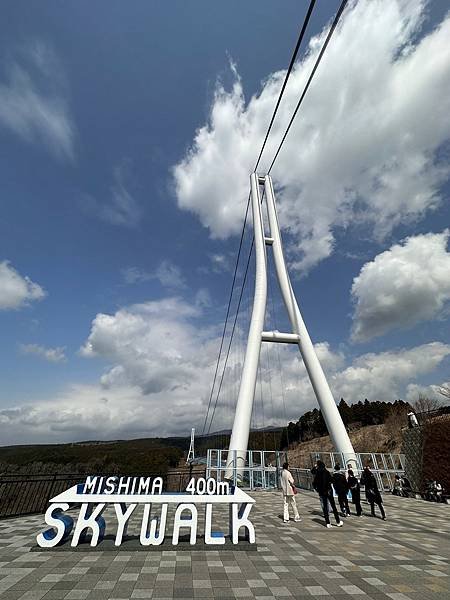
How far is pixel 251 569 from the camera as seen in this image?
4617mm

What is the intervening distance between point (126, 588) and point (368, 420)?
7669 cm

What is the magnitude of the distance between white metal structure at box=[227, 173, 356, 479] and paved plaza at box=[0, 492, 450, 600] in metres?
9.02

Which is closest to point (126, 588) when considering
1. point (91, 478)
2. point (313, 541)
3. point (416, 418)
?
point (313, 541)

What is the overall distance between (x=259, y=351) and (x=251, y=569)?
1359 centimetres

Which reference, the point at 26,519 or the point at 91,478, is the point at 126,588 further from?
the point at 26,519

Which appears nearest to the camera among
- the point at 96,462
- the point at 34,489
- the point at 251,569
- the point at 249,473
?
the point at 251,569

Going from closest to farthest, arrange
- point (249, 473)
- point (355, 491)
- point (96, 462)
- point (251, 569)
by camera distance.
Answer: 1. point (251, 569)
2. point (355, 491)
3. point (249, 473)
4. point (96, 462)

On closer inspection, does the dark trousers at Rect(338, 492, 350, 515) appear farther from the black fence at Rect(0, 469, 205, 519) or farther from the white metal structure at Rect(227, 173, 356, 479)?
the white metal structure at Rect(227, 173, 356, 479)

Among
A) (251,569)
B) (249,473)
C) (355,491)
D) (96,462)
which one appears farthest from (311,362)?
(96,462)

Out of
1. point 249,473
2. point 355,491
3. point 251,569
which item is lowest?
point 251,569

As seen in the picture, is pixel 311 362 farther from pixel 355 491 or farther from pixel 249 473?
pixel 355 491

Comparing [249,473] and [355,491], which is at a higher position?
[249,473]

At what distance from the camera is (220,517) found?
9055 millimetres

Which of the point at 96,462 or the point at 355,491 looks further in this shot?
the point at 96,462
